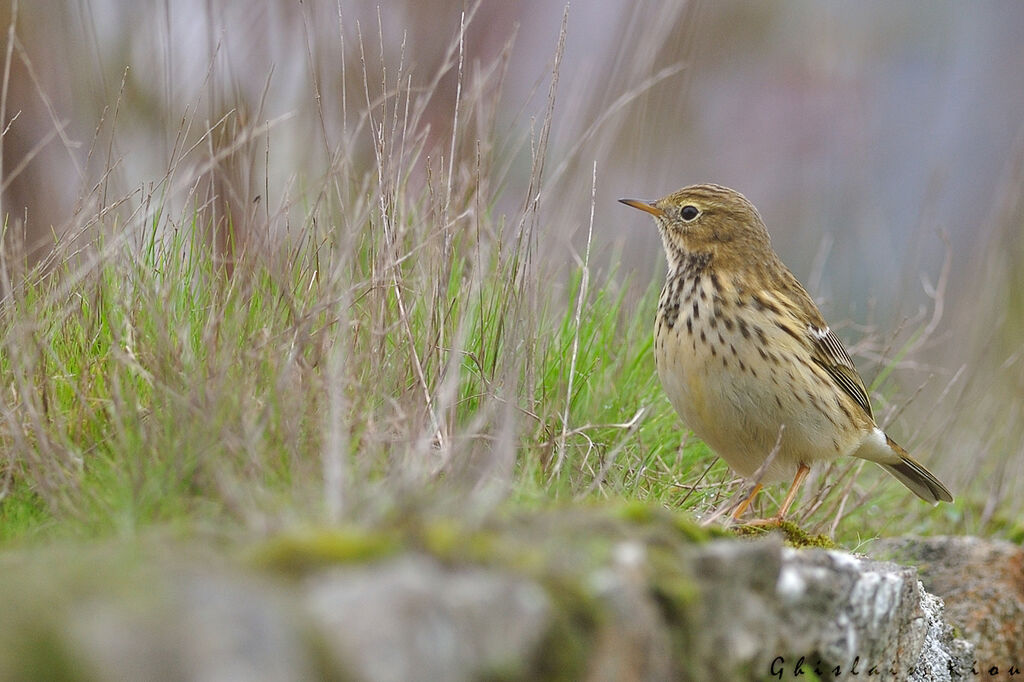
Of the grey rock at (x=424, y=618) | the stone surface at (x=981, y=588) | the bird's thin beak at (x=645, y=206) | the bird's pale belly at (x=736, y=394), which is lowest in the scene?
the stone surface at (x=981, y=588)

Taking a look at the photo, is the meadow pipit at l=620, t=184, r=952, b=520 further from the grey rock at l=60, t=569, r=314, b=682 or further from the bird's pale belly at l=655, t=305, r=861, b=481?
the grey rock at l=60, t=569, r=314, b=682

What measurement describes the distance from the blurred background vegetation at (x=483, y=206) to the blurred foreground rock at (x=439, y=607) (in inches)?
10.8

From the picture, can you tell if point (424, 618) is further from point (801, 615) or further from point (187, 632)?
point (801, 615)

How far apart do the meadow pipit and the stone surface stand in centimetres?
47

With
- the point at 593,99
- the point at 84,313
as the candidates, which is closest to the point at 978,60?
the point at 593,99

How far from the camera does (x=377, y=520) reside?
Answer: 82.2 inches

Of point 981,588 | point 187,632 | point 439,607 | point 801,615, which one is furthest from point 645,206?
point 187,632

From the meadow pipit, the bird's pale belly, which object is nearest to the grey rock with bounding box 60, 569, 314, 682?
the meadow pipit

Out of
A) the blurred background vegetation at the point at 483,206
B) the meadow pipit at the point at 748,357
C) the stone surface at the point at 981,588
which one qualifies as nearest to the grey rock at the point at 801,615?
the blurred background vegetation at the point at 483,206

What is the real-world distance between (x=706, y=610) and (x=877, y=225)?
264 inches

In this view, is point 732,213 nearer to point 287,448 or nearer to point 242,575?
point 287,448

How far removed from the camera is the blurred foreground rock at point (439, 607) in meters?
1.61

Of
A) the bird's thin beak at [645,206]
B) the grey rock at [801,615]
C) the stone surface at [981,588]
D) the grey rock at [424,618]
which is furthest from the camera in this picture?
the bird's thin beak at [645,206]

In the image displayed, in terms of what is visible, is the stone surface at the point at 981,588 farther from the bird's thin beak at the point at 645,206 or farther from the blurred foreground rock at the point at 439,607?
the blurred foreground rock at the point at 439,607
